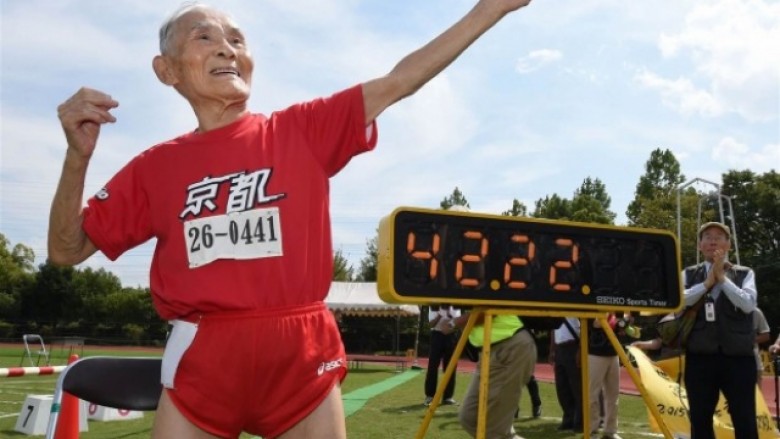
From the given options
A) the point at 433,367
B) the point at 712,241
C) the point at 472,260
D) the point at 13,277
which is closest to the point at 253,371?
the point at 472,260

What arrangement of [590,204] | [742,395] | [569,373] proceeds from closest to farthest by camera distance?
[742,395]
[569,373]
[590,204]

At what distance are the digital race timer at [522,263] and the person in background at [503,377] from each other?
30.3 inches

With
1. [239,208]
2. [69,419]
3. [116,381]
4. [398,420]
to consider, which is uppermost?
[239,208]

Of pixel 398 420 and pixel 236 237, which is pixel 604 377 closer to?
pixel 398 420

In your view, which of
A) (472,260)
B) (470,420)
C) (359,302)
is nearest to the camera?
(472,260)

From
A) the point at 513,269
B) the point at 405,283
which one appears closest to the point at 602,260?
the point at 513,269

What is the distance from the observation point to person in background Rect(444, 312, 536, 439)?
551cm

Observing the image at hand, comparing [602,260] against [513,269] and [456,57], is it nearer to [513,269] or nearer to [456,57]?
[513,269]

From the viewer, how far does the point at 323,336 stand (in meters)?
2.24

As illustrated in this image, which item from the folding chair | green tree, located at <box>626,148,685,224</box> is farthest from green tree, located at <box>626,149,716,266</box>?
the folding chair

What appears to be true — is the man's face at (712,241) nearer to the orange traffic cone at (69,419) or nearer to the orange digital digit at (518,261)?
the orange digital digit at (518,261)

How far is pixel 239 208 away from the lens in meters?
2.25

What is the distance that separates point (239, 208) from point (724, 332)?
4.86 m

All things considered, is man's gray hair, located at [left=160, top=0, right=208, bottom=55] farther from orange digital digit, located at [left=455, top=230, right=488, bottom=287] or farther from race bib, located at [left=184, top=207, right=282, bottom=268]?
orange digital digit, located at [left=455, top=230, right=488, bottom=287]
